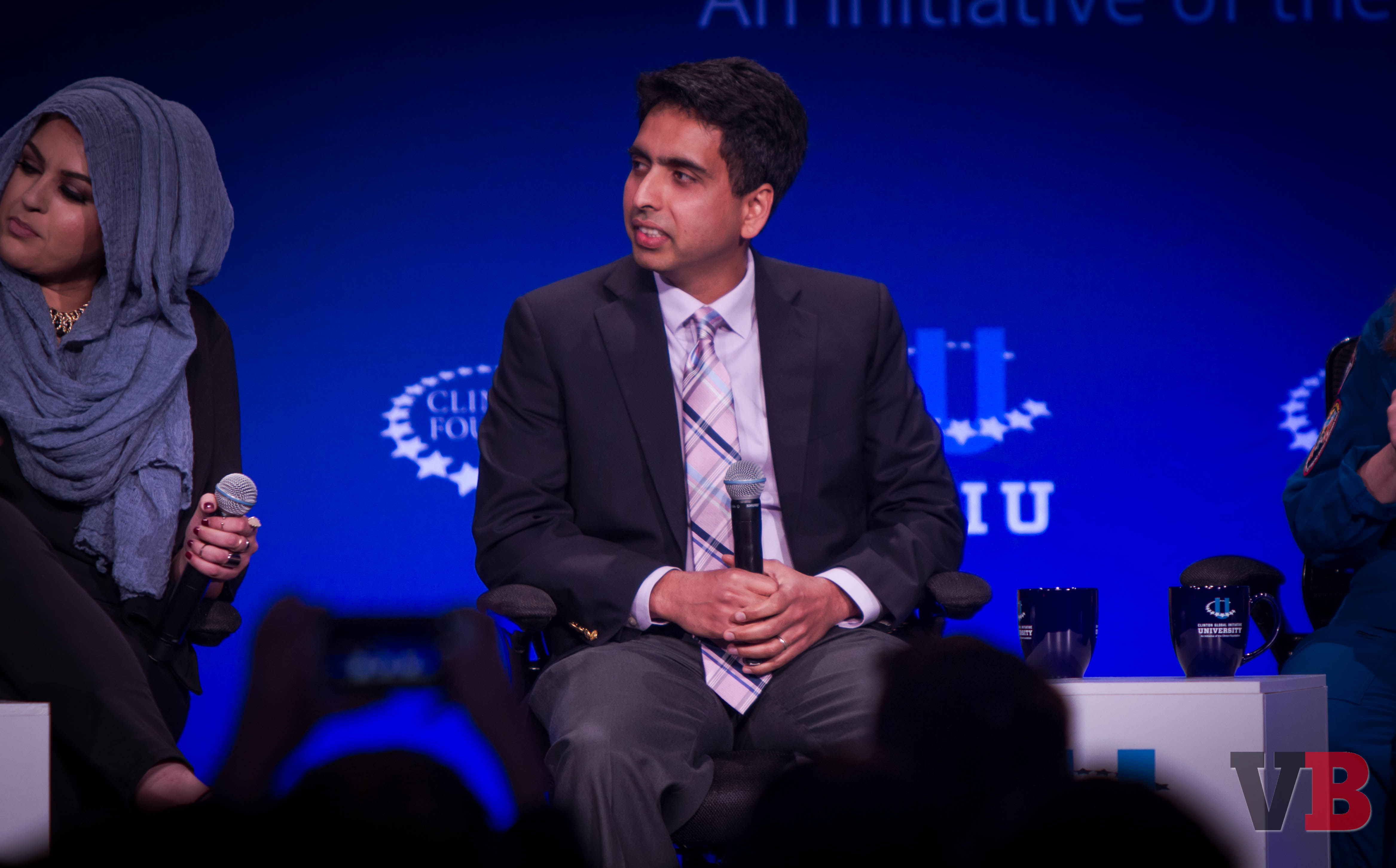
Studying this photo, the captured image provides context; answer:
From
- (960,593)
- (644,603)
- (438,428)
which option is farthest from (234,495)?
(438,428)

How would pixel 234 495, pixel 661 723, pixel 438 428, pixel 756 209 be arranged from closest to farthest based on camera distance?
pixel 661 723 < pixel 234 495 < pixel 756 209 < pixel 438 428

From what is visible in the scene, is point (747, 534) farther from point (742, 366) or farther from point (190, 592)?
point (190, 592)

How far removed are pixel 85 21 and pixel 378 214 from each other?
101 cm

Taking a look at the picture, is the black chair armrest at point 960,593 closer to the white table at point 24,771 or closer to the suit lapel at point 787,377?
the suit lapel at point 787,377

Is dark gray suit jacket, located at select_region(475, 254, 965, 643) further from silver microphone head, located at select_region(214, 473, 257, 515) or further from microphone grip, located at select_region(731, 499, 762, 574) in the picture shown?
silver microphone head, located at select_region(214, 473, 257, 515)

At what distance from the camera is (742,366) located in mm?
2045

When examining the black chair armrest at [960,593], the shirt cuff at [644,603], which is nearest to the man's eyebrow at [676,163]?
the shirt cuff at [644,603]

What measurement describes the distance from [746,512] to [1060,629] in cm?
52

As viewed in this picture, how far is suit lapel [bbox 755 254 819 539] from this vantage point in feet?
6.45

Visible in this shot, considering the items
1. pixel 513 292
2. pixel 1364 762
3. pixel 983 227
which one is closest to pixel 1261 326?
pixel 983 227

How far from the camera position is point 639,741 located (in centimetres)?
155

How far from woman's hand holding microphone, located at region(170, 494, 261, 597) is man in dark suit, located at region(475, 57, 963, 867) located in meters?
0.37

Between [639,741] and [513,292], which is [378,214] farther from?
[639,741]

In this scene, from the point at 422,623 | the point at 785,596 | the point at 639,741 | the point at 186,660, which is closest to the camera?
the point at 639,741
